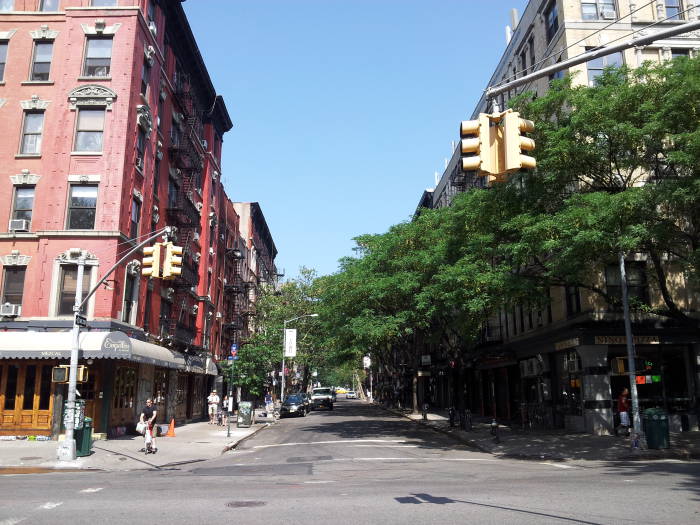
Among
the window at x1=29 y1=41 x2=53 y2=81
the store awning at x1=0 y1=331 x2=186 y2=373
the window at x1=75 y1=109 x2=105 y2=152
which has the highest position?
the window at x1=29 y1=41 x2=53 y2=81

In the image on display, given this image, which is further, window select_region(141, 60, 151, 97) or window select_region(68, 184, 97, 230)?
window select_region(141, 60, 151, 97)

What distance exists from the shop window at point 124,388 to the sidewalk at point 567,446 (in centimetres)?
1528

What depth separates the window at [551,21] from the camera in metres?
30.6

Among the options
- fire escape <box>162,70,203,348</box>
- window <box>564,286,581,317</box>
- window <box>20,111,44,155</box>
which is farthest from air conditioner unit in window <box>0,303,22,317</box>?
window <box>564,286,581,317</box>

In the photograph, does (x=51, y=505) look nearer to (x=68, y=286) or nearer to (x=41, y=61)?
(x=68, y=286)

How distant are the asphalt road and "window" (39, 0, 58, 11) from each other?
23238mm

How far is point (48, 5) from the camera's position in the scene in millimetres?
29094

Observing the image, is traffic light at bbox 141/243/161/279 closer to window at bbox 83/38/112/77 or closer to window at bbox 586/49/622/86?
window at bbox 83/38/112/77

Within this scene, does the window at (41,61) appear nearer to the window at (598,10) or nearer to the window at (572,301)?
the window at (598,10)

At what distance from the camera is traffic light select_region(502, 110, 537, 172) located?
684 centimetres

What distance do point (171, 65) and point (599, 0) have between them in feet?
76.9

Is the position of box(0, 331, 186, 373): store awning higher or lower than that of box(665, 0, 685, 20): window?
lower

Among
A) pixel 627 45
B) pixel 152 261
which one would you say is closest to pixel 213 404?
pixel 152 261

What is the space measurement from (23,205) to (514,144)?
85.2 feet
